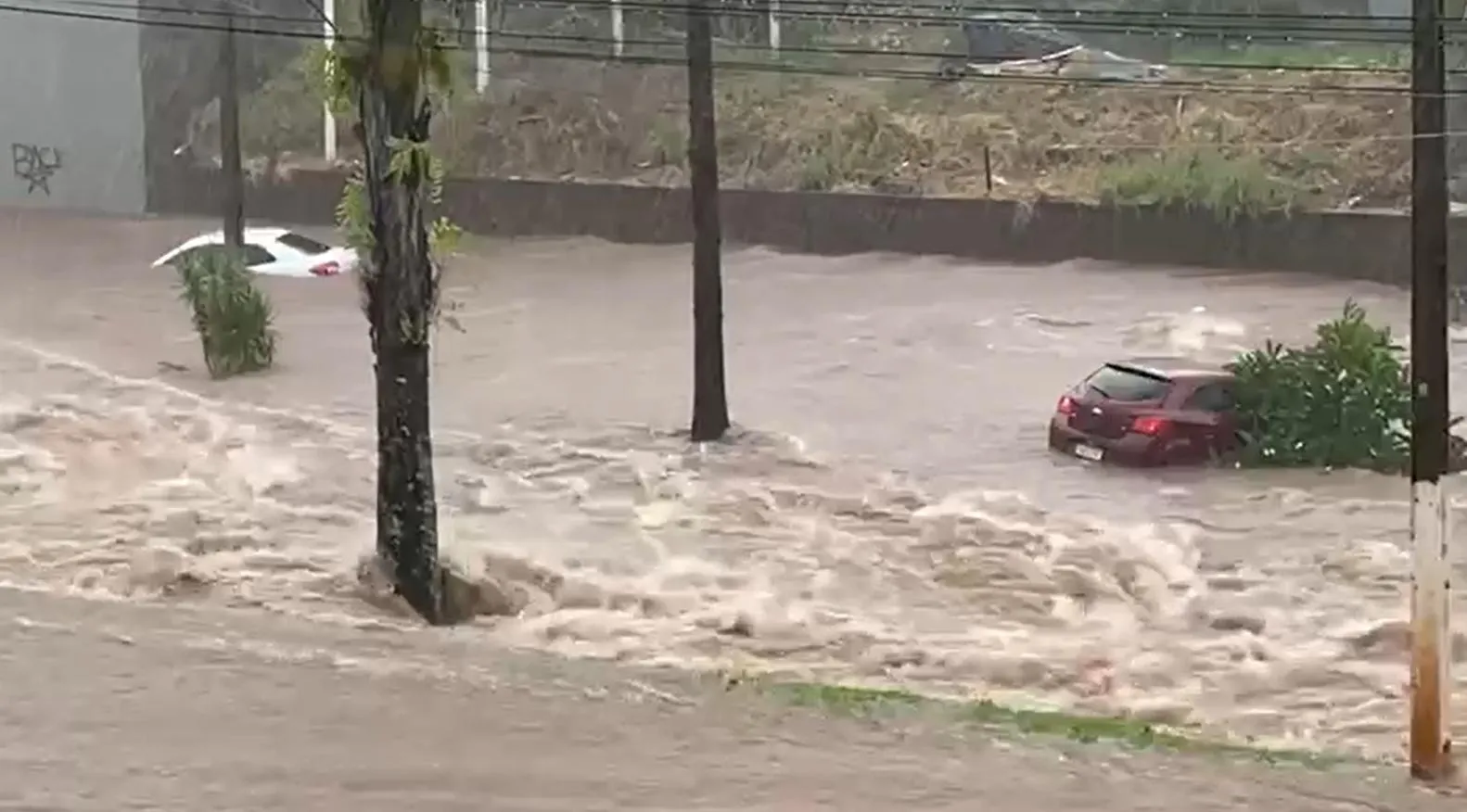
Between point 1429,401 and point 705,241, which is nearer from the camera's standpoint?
point 1429,401

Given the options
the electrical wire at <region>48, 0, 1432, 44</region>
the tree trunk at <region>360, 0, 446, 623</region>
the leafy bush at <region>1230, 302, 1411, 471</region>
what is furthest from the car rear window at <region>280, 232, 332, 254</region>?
the tree trunk at <region>360, 0, 446, 623</region>

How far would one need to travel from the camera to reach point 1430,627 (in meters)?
9.55

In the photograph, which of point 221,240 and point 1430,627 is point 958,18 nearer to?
point 221,240

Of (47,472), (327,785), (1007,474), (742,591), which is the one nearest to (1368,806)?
(327,785)

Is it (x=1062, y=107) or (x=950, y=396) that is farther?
(x=1062, y=107)

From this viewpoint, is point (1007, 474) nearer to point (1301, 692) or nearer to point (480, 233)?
point (1301, 692)

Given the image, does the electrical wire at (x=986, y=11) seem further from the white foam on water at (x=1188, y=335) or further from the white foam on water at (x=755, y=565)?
the white foam on water at (x=755, y=565)

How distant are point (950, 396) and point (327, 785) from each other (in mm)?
13780

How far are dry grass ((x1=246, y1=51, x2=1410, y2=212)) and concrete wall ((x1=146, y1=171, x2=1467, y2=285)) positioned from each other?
50 cm

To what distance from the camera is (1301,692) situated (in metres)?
12.3

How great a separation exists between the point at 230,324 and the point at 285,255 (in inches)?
300

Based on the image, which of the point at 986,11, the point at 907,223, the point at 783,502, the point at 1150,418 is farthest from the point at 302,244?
the point at 1150,418

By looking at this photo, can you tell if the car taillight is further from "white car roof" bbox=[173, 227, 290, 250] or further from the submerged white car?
"white car roof" bbox=[173, 227, 290, 250]

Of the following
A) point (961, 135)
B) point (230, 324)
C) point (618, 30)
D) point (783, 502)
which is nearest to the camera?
point (783, 502)
